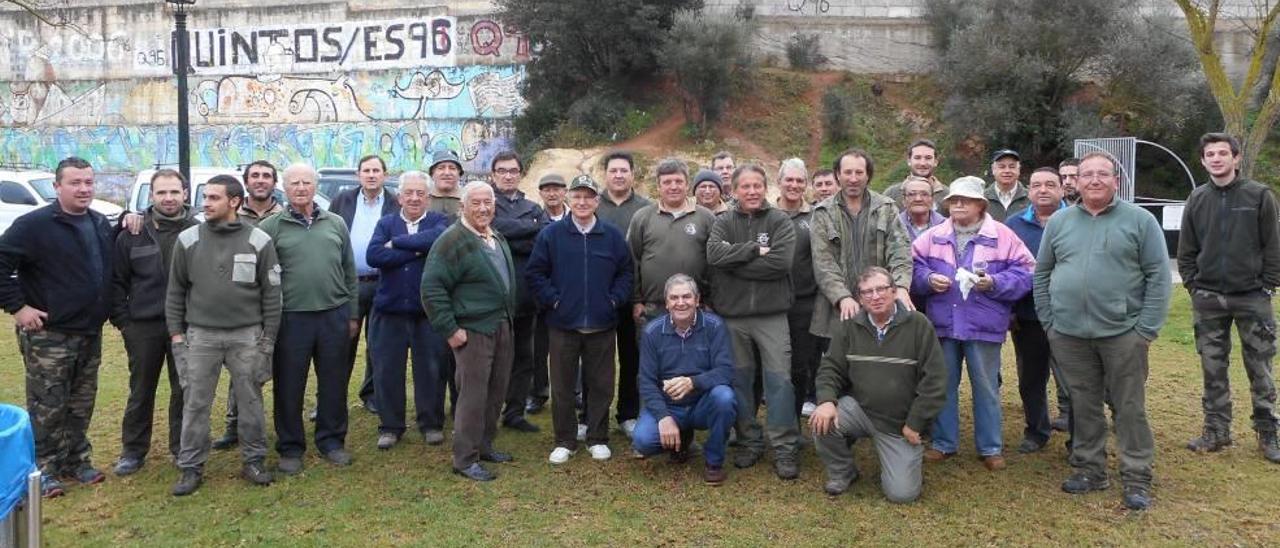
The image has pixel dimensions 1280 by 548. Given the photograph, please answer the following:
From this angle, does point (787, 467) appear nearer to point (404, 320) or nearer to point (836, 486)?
point (836, 486)

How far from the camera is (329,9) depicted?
100 feet

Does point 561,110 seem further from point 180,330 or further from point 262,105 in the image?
point 180,330

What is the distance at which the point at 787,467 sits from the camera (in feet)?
17.7

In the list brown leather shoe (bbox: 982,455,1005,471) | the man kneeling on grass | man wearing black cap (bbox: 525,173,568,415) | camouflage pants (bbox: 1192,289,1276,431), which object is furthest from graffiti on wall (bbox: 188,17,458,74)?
camouflage pants (bbox: 1192,289,1276,431)

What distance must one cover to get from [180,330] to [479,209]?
1.83 metres

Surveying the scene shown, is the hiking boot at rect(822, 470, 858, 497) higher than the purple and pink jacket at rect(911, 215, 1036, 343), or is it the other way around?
the purple and pink jacket at rect(911, 215, 1036, 343)

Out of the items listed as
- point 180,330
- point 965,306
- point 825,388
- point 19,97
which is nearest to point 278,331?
point 180,330

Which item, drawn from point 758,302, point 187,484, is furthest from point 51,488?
point 758,302

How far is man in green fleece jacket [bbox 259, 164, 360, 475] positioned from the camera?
17.9 feet

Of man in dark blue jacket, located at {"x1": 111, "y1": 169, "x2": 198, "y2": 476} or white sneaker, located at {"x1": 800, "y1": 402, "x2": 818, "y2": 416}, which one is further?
white sneaker, located at {"x1": 800, "y1": 402, "x2": 818, "y2": 416}

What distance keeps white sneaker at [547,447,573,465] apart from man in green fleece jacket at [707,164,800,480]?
1.07 meters

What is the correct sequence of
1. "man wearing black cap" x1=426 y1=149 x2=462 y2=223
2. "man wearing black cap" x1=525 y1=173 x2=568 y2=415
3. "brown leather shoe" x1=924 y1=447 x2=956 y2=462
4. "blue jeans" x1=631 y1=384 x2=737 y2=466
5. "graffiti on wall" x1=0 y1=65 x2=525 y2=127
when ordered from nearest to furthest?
"blue jeans" x1=631 y1=384 x2=737 y2=466 → "brown leather shoe" x1=924 y1=447 x2=956 y2=462 → "man wearing black cap" x1=525 y1=173 x2=568 y2=415 → "man wearing black cap" x1=426 y1=149 x2=462 y2=223 → "graffiti on wall" x1=0 y1=65 x2=525 y2=127

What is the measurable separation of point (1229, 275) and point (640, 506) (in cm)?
390

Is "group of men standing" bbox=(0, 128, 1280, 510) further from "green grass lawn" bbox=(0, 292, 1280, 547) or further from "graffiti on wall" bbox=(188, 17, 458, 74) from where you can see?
"graffiti on wall" bbox=(188, 17, 458, 74)
